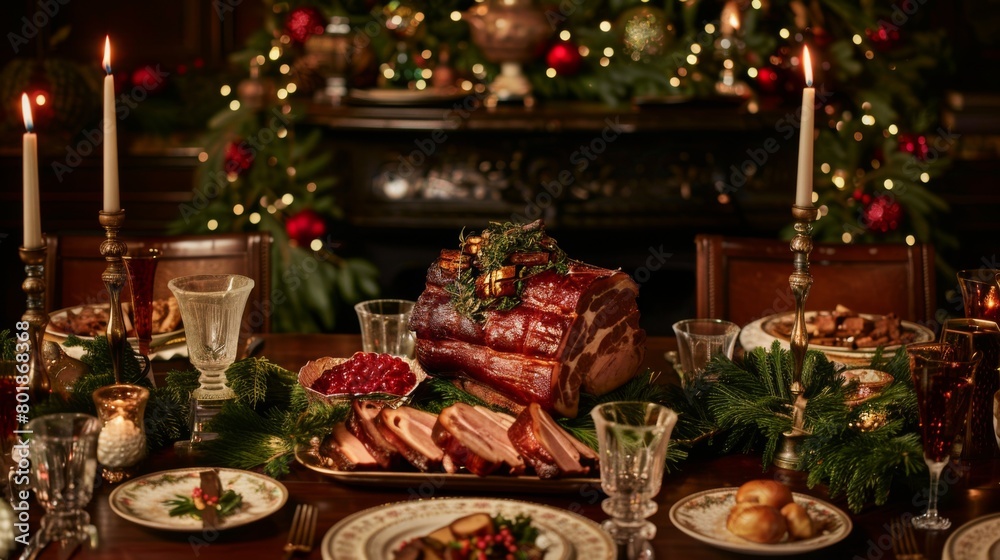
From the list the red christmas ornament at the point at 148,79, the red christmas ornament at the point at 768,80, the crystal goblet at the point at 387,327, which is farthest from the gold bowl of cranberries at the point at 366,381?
the red christmas ornament at the point at 148,79

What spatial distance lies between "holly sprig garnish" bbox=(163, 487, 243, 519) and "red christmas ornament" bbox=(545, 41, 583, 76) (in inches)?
139

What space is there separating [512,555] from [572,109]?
3550 mm

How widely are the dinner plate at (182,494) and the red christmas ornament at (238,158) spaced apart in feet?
10.3

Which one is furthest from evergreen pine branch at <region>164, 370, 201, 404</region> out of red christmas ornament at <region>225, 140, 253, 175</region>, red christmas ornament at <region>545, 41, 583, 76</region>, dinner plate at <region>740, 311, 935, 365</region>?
red christmas ornament at <region>545, 41, 583, 76</region>

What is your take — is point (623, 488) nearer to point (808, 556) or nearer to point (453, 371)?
point (808, 556)

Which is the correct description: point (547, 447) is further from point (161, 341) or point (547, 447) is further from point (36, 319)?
point (161, 341)

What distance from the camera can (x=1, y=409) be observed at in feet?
5.91

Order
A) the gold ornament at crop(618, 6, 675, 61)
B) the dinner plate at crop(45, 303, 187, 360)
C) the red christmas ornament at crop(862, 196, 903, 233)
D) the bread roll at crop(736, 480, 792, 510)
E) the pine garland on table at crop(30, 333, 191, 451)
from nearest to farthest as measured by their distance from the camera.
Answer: the bread roll at crop(736, 480, 792, 510) < the pine garland on table at crop(30, 333, 191, 451) < the dinner plate at crop(45, 303, 187, 360) < the red christmas ornament at crop(862, 196, 903, 233) < the gold ornament at crop(618, 6, 675, 61)

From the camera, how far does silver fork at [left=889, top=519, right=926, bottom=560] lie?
151cm

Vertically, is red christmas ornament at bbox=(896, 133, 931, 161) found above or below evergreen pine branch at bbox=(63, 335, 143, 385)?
above

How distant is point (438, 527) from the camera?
1.56 metres

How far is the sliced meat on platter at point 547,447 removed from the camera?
5.59 feet

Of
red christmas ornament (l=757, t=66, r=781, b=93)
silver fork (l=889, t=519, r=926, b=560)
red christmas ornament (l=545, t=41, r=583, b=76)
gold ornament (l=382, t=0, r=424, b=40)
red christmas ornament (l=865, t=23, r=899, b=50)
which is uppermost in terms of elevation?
gold ornament (l=382, t=0, r=424, b=40)

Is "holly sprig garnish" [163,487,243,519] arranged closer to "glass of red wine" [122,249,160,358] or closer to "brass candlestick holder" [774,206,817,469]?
"glass of red wine" [122,249,160,358]
